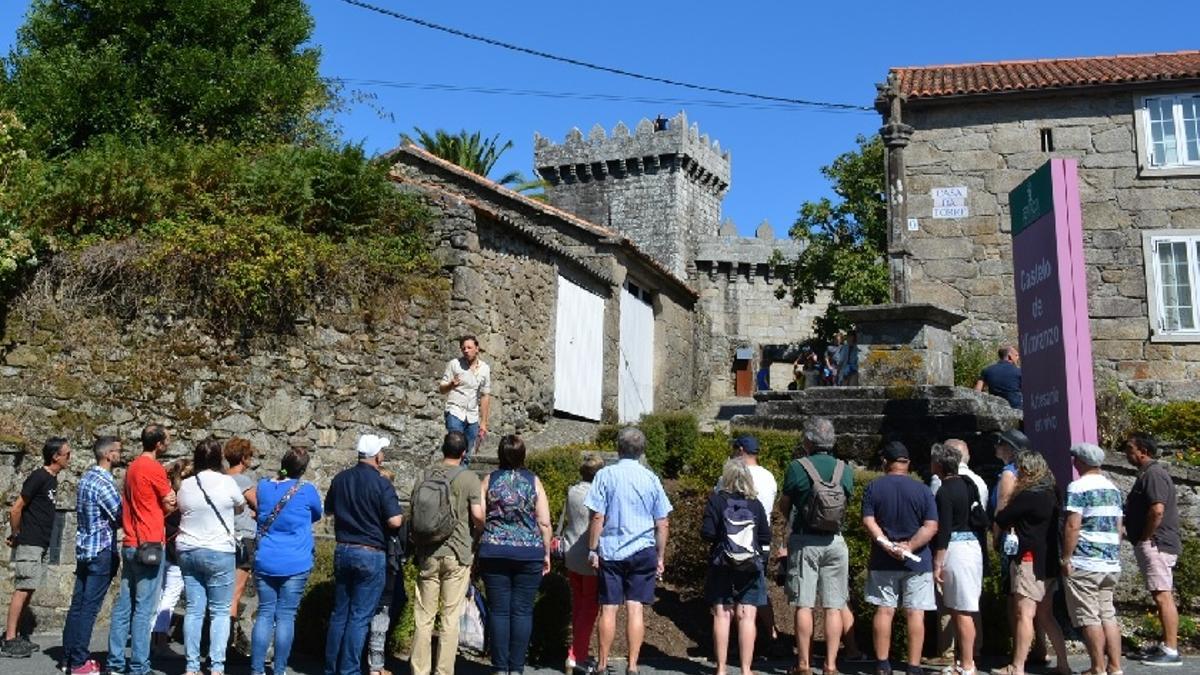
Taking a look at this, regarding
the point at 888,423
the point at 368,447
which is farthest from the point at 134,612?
the point at 888,423

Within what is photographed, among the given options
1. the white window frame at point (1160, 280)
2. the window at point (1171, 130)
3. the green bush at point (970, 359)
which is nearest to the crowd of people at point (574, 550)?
the green bush at point (970, 359)

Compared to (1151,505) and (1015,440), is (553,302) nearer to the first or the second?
(1015,440)

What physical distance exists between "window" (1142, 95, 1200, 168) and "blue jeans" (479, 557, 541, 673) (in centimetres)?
1296

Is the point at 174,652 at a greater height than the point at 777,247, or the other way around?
the point at 777,247

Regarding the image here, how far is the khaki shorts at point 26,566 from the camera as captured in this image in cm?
779

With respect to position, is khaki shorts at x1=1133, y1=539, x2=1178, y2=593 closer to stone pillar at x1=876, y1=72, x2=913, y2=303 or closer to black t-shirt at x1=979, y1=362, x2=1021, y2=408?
black t-shirt at x1=979, y1=362, x2=1021, y2=408

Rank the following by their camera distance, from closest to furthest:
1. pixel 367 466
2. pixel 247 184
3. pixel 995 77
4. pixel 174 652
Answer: pixel 367 466 < pixel 174 652 < pixel 247 184 < pixel 995 77

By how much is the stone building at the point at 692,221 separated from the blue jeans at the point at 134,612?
2493cm

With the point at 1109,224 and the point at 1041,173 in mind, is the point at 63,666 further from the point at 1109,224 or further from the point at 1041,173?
the point at 1109,224

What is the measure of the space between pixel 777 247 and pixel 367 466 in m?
28.3

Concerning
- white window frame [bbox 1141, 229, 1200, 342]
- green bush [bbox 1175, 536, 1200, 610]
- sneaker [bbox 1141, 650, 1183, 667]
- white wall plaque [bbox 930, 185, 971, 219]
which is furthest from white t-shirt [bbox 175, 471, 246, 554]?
white window frame [bbox 1141, 229, 1200, 342]

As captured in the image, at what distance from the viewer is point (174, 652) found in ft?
25.8

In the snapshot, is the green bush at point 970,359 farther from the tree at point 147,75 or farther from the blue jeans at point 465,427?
the tree at point 147,75

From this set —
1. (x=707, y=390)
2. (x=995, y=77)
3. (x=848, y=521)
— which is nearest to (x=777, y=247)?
(x=707, y=390)
